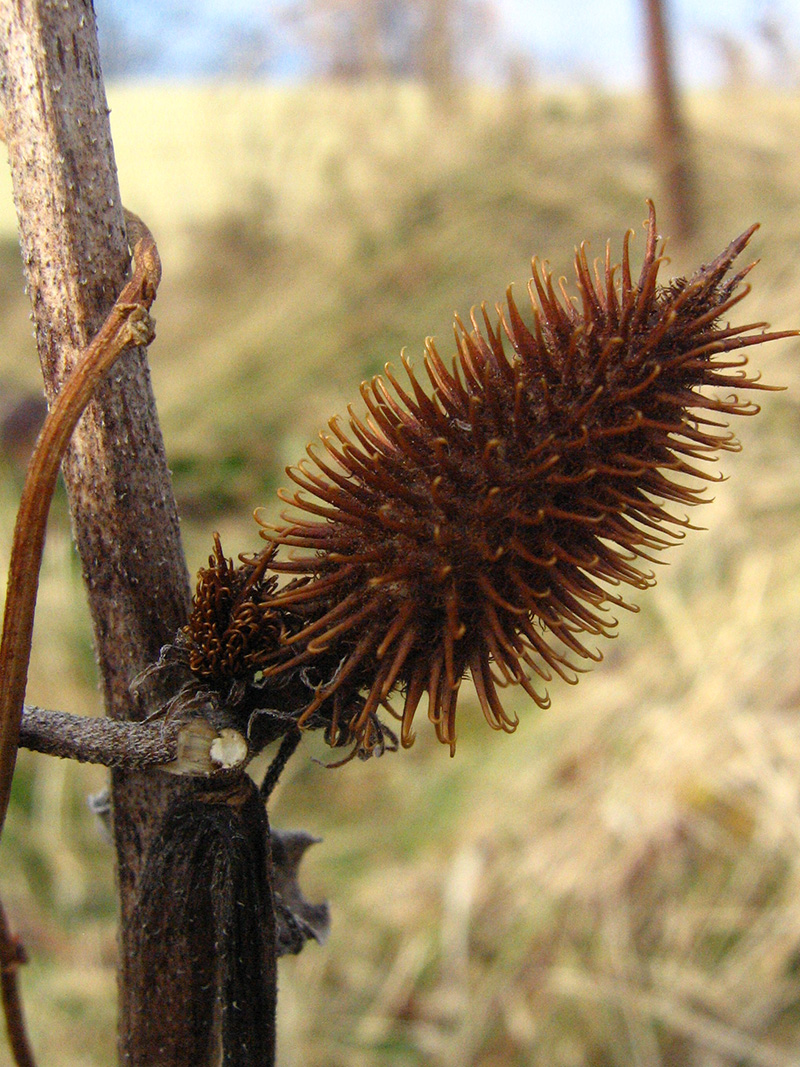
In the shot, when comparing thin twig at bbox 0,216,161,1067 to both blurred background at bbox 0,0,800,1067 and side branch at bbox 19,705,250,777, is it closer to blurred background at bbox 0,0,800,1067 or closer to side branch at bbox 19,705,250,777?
side branch at bbox 19,705,250,777

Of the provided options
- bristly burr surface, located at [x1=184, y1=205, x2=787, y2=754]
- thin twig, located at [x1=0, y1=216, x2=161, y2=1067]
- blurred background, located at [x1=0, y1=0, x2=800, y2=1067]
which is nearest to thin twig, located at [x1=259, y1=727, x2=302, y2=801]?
bristly burr surface, located at [x1=184, y1=205, x2=787, y2=754]

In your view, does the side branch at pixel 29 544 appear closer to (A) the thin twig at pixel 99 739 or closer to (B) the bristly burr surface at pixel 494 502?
(A) the thin twig at pixel 99 739

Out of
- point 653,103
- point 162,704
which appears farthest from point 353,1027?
point 653,103

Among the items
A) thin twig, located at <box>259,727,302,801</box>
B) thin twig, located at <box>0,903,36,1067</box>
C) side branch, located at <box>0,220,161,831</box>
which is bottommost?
thin twig, located at <box>0,903,36,1067</box>

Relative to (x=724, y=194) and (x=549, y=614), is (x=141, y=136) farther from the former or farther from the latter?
(x=549, y=614)

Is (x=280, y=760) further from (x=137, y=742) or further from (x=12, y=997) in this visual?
(x=12, y=997)

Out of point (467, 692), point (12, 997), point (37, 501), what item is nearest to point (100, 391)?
point (37, 501)

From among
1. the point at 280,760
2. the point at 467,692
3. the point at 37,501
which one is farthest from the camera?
the point at 467,692
